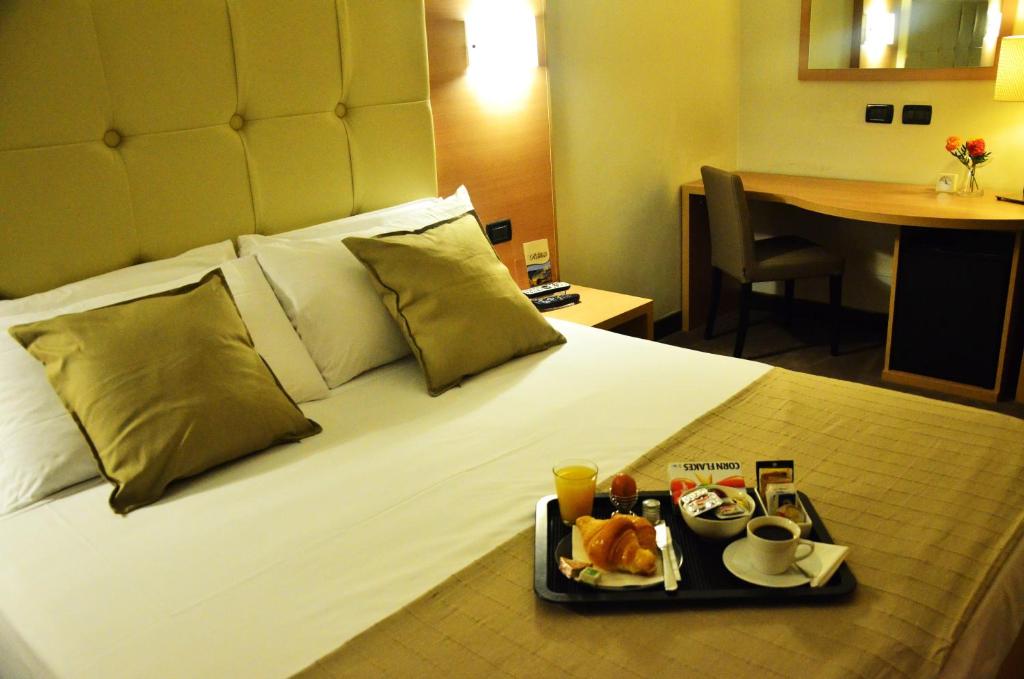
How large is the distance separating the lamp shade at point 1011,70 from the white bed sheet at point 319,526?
187 centimetres

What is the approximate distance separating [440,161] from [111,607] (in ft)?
6.07

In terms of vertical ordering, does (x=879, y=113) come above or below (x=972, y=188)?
above

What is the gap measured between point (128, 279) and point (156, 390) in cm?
43

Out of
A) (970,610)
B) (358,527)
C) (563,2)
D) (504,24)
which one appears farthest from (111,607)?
(563,2)

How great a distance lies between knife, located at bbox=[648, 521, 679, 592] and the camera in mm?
1327

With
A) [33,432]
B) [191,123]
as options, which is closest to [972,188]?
[191,123]

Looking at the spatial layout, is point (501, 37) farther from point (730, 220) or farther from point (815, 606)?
point (815, 606)

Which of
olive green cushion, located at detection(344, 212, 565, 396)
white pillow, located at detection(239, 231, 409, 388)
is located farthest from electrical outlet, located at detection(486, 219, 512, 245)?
white pillow, located at detection(239, 231, 409, 388)

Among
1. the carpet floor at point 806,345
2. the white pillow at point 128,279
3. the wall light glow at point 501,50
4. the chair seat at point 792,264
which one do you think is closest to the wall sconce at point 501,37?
the wall light glow at point 501,50

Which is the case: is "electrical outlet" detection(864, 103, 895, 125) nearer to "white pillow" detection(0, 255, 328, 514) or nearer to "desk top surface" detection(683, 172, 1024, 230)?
"desk top surface" detection(683, 172, 1024, 230)

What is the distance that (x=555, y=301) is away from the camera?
296cm

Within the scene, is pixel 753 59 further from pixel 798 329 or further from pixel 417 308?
pixel 417 308

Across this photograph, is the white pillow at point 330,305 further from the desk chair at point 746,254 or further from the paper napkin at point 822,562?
the desk chair at point 746,254

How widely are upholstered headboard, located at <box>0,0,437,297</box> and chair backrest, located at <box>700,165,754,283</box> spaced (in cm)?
137
